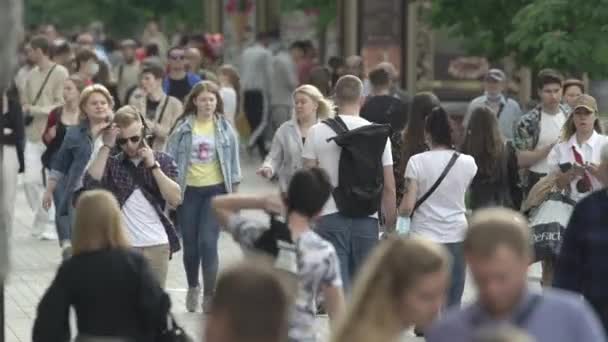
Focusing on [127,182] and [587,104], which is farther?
[587,104]

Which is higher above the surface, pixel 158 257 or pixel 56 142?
pixel 56 142

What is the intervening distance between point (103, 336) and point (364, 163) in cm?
449

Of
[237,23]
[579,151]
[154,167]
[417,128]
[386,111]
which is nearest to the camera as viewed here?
[154,167]

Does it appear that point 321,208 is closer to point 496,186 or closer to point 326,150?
point 326,150

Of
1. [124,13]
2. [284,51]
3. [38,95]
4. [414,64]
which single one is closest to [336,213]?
[38,95]

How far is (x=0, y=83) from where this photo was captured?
543cm

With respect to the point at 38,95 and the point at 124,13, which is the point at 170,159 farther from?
the point at 124,13

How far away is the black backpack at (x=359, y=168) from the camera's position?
39.0 feet

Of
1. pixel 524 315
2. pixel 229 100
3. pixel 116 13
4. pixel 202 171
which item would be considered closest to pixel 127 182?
pixel 202 171

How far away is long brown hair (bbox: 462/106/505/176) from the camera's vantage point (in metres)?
12.9

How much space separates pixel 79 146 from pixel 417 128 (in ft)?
8.56

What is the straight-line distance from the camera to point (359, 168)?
11969mm

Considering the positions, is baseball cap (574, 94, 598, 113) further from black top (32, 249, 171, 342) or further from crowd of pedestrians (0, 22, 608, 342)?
black top (32, 249, 171, 342)

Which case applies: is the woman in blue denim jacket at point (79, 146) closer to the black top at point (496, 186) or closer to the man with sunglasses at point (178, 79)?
the black top at point (496, 186)
